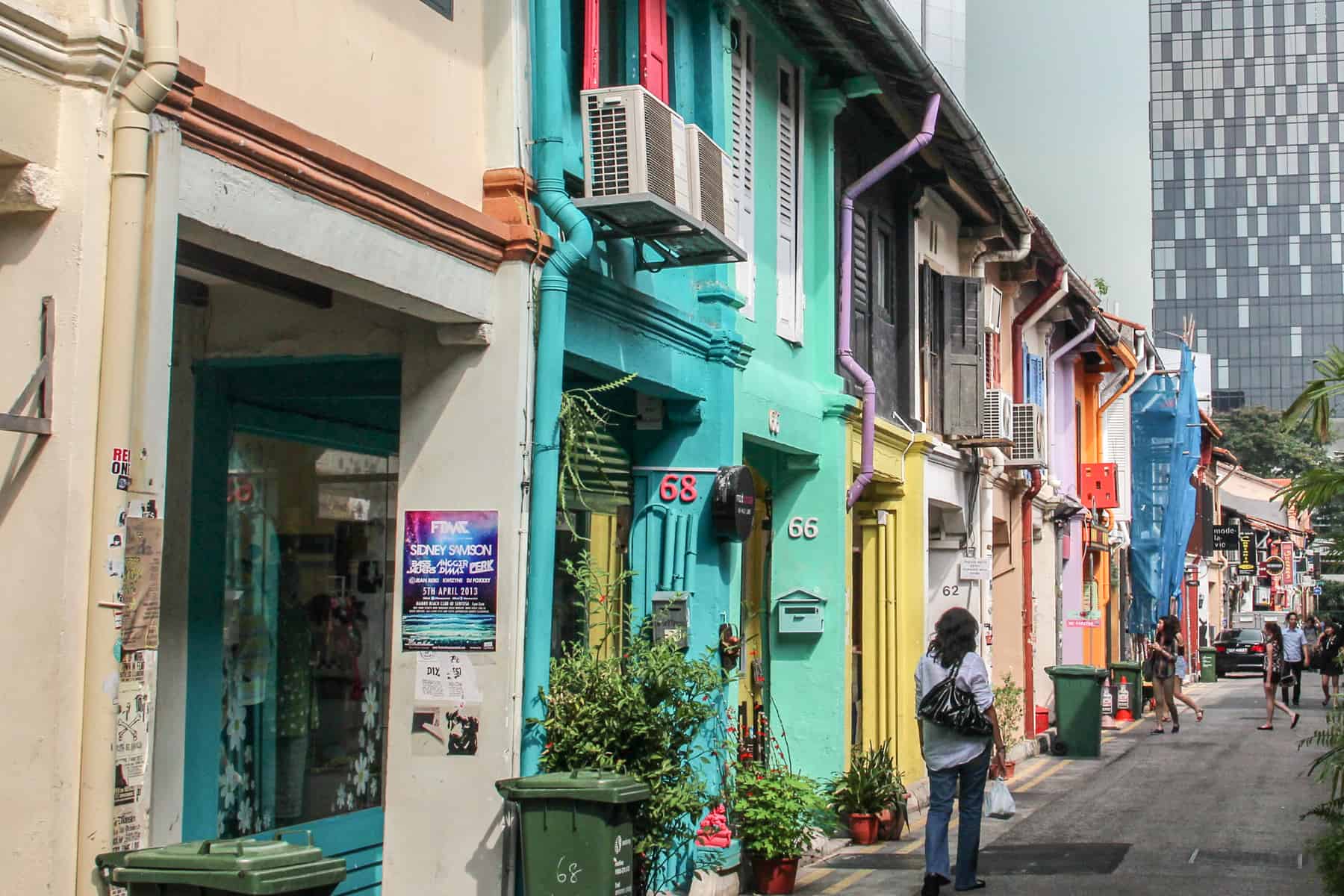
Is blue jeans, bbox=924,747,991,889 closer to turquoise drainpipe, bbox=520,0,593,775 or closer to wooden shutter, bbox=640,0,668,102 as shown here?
turquoise drainpipe, bbox=520,0,593,775

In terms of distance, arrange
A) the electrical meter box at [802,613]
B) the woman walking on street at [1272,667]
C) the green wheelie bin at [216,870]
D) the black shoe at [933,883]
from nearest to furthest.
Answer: the green wheelie bin at [216,870]
the black shoe at [933,883]
the electrical meter box at [802,613]
the woman walking on street at [1272,667]

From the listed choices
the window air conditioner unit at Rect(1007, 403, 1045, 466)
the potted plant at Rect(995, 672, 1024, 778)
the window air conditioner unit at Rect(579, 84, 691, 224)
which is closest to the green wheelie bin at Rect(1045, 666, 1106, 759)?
the potted plant at Rect(995, 672, 1024, 778)

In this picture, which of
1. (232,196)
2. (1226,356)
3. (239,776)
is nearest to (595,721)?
(239,776)

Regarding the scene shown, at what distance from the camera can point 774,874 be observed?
10.3 metres

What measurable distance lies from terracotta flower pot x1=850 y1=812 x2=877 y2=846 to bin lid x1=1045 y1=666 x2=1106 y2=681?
7635 mm

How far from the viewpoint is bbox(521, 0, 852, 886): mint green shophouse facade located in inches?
336

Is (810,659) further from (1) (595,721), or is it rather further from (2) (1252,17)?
(2) (1252,17)

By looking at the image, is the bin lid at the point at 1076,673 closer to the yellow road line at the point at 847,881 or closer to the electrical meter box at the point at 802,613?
the electrical meter box at the point at 802,613

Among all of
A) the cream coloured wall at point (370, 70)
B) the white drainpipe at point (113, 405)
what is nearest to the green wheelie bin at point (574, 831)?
the white drainpipe at point (113, 405)

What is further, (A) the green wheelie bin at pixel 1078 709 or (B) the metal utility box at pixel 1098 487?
(B) the metal utility box at pixel 1098 487

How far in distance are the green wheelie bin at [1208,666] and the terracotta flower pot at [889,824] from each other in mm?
32651

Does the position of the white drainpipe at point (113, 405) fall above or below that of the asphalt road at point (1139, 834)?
above

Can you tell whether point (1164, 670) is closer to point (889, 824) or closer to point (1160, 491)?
point (1160, 491)

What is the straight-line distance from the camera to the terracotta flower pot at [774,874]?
10.3 m
